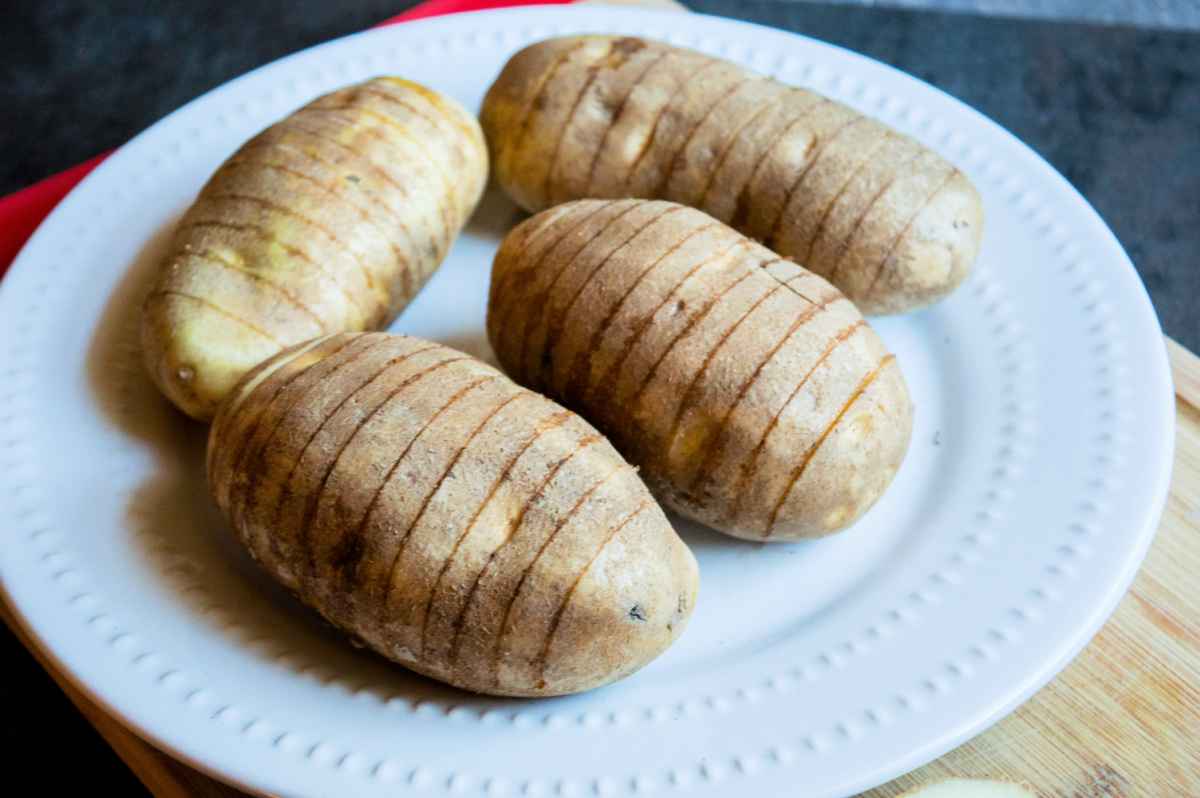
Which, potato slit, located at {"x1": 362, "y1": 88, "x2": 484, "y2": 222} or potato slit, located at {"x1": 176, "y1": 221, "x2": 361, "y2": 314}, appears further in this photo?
potato slit, located at {"x1": 362, "y1": 88, "x2": 484, "y2": 222}

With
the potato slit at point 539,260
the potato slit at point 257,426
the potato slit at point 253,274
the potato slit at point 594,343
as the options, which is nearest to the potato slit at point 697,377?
the potato slit at point 594,343

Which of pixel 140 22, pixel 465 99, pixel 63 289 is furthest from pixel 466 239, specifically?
pixel 140 22

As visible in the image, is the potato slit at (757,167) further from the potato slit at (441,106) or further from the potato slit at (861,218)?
the potato slit at (441,106)

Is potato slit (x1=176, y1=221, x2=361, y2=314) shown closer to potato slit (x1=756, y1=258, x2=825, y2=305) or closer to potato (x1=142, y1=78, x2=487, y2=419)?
potato (x1=142, y1=78, x2=487, y2=419)

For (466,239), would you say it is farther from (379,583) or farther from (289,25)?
(289,25)

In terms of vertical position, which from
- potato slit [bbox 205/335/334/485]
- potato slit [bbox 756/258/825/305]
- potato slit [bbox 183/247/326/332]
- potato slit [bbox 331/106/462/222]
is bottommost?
potato slit [bbox 205/335/334/485]

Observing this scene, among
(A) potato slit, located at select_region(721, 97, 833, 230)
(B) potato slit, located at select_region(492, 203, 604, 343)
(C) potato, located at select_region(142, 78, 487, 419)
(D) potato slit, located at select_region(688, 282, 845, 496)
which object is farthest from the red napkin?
(D) potato slit, located at select_region(688, 282, 845, 496)

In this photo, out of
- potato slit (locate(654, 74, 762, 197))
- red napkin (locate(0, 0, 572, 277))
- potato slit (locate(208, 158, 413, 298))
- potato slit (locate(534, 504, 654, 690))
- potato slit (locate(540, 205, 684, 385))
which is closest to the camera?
potato slit (locate(534, 504, 654, 690))
